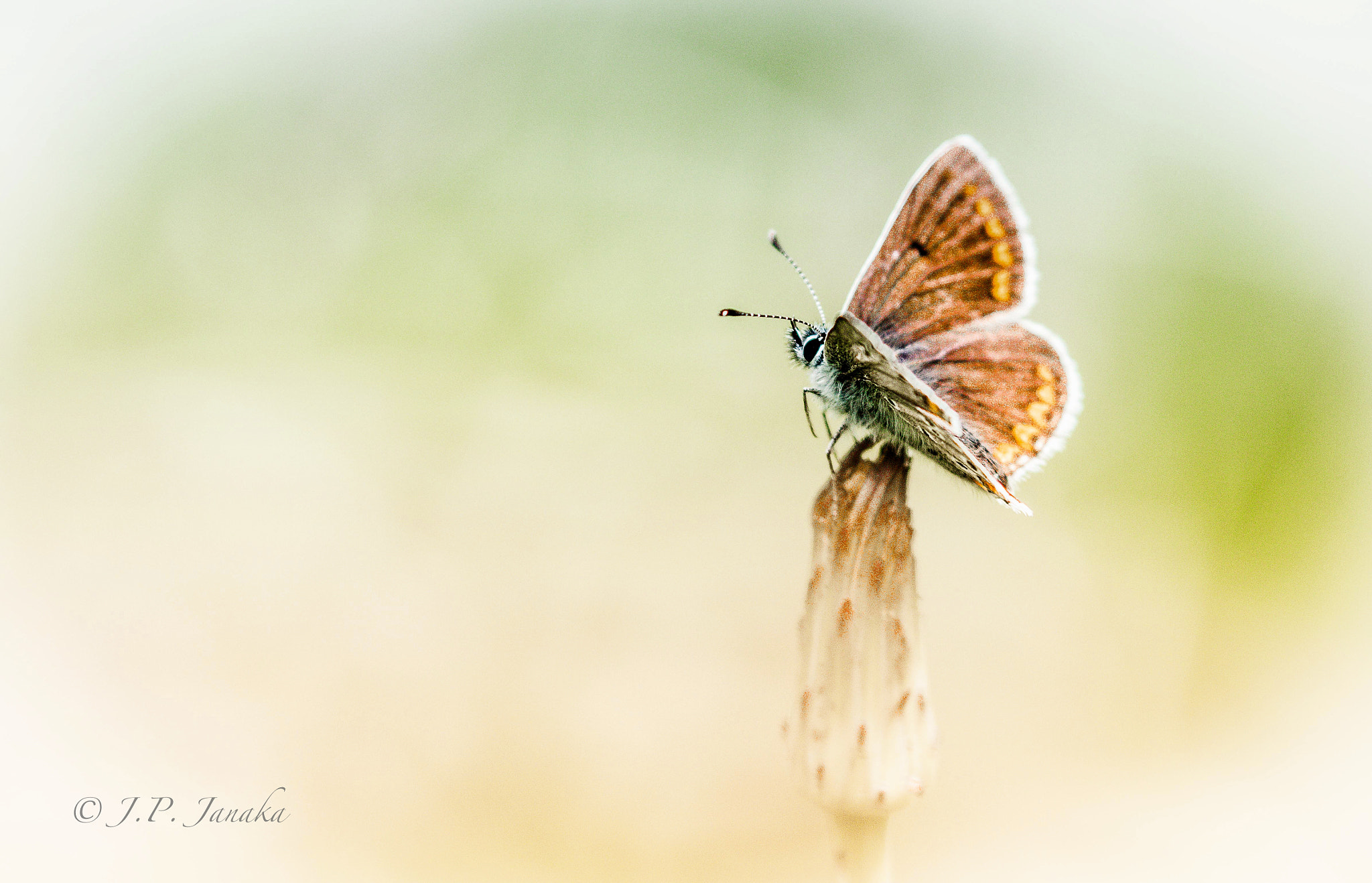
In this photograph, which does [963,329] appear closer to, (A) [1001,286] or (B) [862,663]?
(A) [1001,286]

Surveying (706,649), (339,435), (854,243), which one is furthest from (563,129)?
(706,649)

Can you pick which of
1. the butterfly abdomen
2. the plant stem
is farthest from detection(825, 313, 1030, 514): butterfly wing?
the plant stem

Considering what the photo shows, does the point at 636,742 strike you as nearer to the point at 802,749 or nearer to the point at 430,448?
the point at 430,448

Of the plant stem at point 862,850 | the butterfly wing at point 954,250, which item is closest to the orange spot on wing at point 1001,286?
the butterfly wing at point 954,250

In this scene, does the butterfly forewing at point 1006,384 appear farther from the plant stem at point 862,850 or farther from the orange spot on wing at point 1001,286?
the plant stem at point 862,850

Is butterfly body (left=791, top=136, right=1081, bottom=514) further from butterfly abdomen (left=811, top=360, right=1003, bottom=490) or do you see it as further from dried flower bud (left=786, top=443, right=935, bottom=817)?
Answer: dried flower bud (left=786, top=443, right=935, bottom=817)
